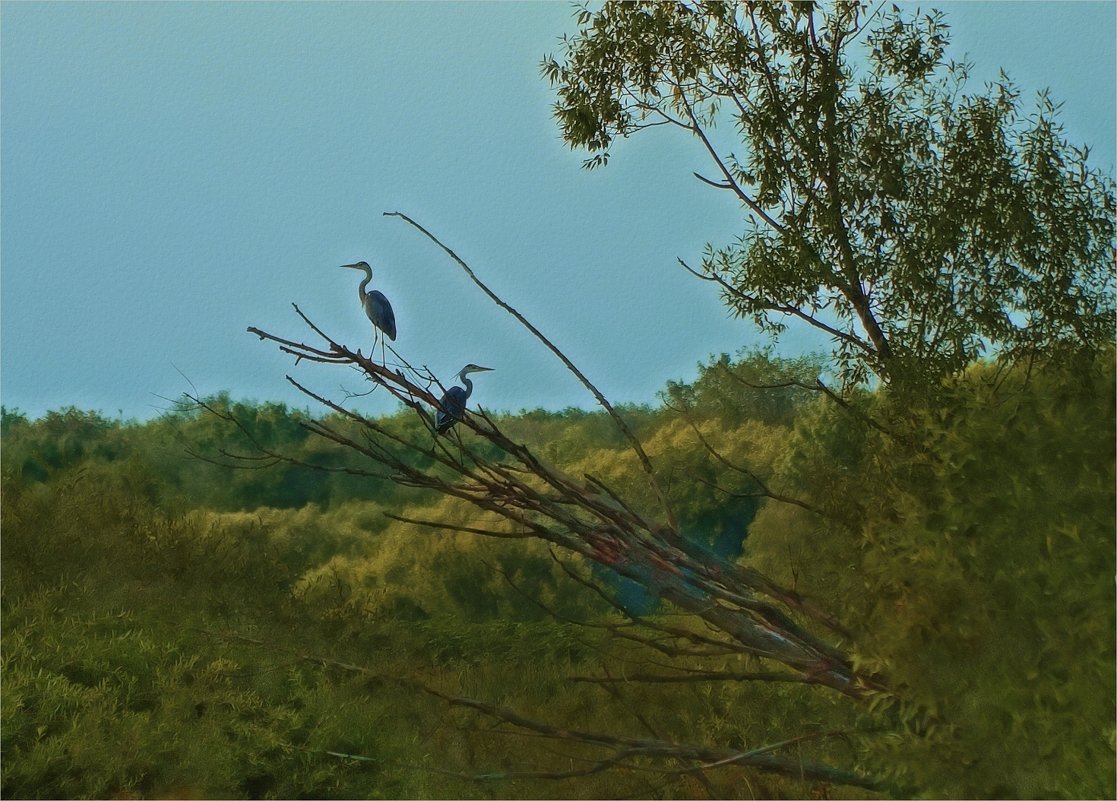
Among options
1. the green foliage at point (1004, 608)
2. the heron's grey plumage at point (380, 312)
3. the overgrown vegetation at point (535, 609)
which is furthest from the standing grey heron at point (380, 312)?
the green foliage at point (1004, 608)

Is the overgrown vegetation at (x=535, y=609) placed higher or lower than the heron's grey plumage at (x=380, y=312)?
lower

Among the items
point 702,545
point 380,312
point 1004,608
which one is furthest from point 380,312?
point 1004,608

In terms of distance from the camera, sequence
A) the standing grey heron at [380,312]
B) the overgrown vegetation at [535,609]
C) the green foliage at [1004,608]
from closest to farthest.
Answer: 1. the green foliage at [1004,608]
2. the overgrown vegetation at [535,609]
3. the standing grey heron at [380,312]

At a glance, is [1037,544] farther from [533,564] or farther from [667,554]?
[533,564]

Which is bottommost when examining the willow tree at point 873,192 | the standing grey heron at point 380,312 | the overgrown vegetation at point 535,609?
the overgrown vegetation at point 535,609

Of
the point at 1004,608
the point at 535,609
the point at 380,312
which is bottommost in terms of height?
the point at 535,609

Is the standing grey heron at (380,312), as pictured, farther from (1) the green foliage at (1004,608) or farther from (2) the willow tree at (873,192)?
(1) the green foliage at (1004,608)

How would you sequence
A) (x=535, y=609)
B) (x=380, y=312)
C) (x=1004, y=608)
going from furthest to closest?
(x=535, y=609) → (x=380, y=312) → (x=1004, y=608)

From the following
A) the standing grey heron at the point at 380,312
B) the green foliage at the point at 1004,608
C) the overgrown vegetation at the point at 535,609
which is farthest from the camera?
the standing grey heron at the point at 380,312

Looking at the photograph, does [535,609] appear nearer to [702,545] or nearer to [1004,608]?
[702,545]

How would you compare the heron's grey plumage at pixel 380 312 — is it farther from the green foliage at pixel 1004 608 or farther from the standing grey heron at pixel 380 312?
the green foliage at pixel 1004 608

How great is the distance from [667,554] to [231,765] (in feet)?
15.1

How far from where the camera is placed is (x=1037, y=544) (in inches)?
117

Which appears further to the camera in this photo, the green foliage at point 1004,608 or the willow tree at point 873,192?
the willow tree at point 873,192
